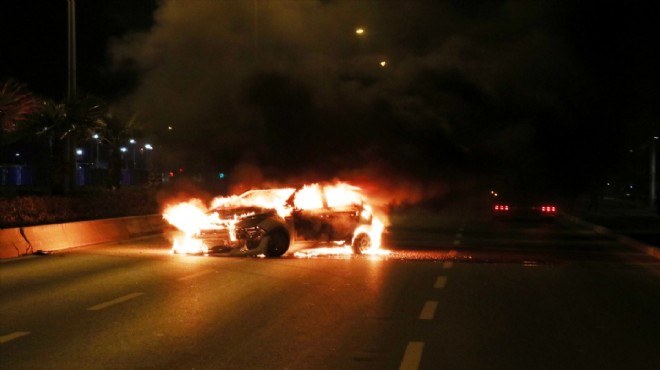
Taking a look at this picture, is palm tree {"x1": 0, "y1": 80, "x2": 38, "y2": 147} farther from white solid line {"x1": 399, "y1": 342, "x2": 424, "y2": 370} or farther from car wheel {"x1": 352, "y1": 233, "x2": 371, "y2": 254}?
white solid line {"x1": 399, "y1": 342, "x2": 424, "y2": 370}

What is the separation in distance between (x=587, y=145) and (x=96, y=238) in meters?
42.8

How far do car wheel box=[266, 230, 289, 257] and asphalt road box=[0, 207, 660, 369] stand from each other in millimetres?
349

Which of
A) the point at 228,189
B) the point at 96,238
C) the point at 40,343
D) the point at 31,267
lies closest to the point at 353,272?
the point at 31,267

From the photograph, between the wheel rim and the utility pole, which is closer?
the wheel rim

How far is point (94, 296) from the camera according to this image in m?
11.7

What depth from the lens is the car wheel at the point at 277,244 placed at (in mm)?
17031

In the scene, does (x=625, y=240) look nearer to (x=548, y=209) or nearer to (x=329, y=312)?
(x=548, y=209)

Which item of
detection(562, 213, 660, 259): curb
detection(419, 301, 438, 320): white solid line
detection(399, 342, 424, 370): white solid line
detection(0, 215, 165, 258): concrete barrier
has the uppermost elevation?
detection(0, 215, 165, 258): concrete barrier

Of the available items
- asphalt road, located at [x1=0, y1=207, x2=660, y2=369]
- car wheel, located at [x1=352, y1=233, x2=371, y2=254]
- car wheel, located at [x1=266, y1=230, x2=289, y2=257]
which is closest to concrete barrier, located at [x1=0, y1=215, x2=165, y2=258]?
asphalt road, located at [x1=0, y1=207, x2=660, y2=369]

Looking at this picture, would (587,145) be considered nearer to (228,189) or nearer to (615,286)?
(228,189)

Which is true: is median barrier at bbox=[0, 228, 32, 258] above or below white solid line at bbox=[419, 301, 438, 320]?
above

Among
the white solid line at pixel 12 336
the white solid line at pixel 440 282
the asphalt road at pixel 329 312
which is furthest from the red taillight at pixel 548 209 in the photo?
the white solid line at pixel 12 336

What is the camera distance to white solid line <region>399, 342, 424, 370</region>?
291 inches

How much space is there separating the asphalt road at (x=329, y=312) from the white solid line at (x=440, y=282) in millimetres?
16
